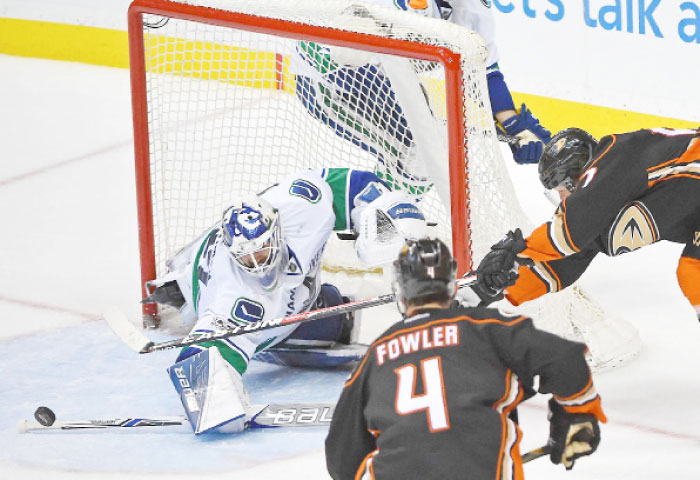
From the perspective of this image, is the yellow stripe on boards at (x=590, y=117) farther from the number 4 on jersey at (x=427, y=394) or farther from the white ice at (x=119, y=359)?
the number 4 on jersey at (x=427, y=394)

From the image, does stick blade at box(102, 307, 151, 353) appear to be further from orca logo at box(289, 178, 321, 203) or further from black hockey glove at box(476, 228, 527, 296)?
black hockey glove at box(476, 228, 527, 296)

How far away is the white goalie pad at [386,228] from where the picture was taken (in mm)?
3492

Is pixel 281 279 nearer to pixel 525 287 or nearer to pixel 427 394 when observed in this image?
pixel 525 287

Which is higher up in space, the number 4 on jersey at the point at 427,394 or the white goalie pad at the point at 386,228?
the white goalie pad at the point at 386,228

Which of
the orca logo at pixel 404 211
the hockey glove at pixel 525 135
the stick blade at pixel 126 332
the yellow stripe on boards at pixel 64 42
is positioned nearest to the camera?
the stick blade at pixel 126 332

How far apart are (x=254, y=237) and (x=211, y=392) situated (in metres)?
0.42

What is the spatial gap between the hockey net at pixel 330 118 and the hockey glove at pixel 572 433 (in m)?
1.22

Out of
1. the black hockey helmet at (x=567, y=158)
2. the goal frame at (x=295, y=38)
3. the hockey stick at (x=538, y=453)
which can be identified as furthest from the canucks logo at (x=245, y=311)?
the hockey stick at (x=538, y=453)

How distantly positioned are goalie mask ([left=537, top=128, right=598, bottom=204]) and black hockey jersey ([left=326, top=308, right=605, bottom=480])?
3.30 ft

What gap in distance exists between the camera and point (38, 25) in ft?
22.0

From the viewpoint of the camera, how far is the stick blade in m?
3.36

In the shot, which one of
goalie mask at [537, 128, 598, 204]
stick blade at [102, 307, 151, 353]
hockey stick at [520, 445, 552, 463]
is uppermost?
goalie mask at [537, 128, 598, 204]

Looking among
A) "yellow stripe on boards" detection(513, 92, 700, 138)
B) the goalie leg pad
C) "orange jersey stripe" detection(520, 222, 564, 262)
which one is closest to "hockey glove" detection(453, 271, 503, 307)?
"orange jersey stripe" detection(520, 222, 564, 262)

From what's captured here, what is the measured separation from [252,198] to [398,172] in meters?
0.78
